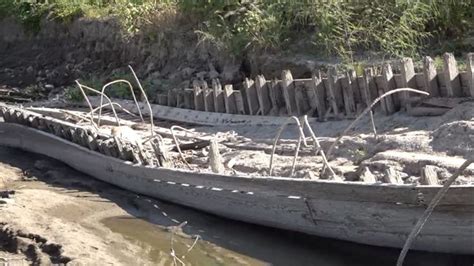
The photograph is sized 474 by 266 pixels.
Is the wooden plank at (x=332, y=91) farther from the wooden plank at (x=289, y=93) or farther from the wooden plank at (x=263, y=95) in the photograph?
the wooden plank at (x=263, y=95)

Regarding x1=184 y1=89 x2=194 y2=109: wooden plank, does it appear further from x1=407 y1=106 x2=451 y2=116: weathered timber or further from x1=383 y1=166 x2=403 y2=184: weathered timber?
x1=383 y1=166 x2=403 y2=184: weathered timber

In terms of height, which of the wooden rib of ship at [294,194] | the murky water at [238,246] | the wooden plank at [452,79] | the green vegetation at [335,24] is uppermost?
the green vegetation at [335,24]

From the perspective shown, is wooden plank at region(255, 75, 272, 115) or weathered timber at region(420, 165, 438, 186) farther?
wooden plank at region(255, 75, 272, 115)

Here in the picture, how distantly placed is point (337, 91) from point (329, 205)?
3.69 m

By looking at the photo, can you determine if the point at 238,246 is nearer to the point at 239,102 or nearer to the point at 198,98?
the point at 239,102

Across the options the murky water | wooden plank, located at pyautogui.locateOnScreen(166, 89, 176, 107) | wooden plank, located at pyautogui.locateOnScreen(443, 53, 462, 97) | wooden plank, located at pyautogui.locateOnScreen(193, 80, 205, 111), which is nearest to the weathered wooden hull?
the murky water

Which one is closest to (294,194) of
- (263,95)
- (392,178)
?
(392,178)

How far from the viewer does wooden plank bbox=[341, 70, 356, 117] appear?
10.6 m

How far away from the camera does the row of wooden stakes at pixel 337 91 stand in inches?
375

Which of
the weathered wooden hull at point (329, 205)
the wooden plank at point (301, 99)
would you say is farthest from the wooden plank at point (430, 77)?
the weathered wooden hull at point (329, 205)

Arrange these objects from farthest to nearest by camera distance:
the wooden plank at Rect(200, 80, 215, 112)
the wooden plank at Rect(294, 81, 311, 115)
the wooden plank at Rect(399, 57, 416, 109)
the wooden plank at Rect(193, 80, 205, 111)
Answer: the wooden plank at Rect(193, 80, 205, 111) → the wooden plank at Rect(200, 80, 215, 112) → the wooden plank at Rect(294, 81, 311, 115) → the wooden plank at Rect(399, 57, 416, 109)

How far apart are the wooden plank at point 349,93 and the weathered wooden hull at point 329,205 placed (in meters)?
2.66

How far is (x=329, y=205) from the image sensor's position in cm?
741

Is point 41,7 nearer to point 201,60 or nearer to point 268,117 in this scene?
point 201,60
